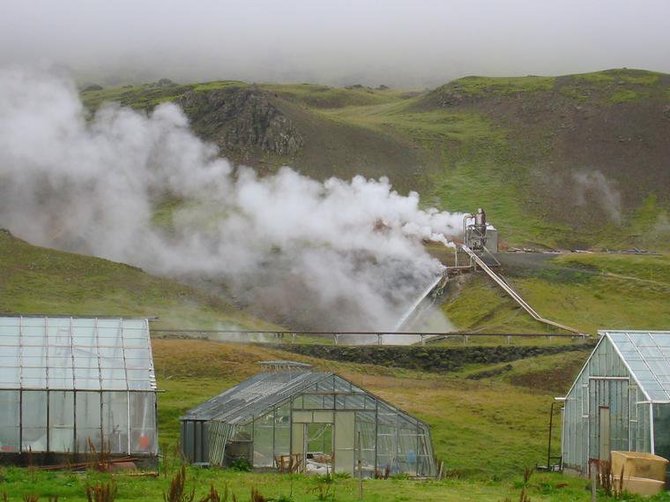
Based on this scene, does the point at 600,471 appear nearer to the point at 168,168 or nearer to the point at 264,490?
the point at 264,490

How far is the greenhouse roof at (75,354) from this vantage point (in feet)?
161

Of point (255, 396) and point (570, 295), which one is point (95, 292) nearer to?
point (570, 295)

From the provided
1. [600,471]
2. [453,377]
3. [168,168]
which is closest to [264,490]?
[600,471]

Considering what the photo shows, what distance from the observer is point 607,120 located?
194 meters

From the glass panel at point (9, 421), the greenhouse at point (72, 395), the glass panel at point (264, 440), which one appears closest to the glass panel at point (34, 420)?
the greenhouse at point (72, 395)

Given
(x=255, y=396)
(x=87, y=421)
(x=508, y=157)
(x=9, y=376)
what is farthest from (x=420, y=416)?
(x=508, y=157)

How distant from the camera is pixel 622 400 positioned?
52.4 m

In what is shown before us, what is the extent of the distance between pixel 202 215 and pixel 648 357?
86732 millimetres

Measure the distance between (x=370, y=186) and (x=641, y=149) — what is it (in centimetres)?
5827

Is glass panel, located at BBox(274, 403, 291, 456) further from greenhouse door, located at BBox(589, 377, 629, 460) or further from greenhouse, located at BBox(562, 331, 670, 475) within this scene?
greenhouse door, located at BBox(589, 377, 629, 460)

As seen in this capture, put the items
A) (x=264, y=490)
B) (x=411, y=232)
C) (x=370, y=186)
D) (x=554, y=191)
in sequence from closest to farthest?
(x=264, y=490) < (x=411, y=232) < (x=370, y=186) < (x=554, y=191)

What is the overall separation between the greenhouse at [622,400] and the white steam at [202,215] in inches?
1955

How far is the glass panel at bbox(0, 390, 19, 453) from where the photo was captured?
156 feet

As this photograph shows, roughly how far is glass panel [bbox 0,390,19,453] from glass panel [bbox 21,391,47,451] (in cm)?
23
